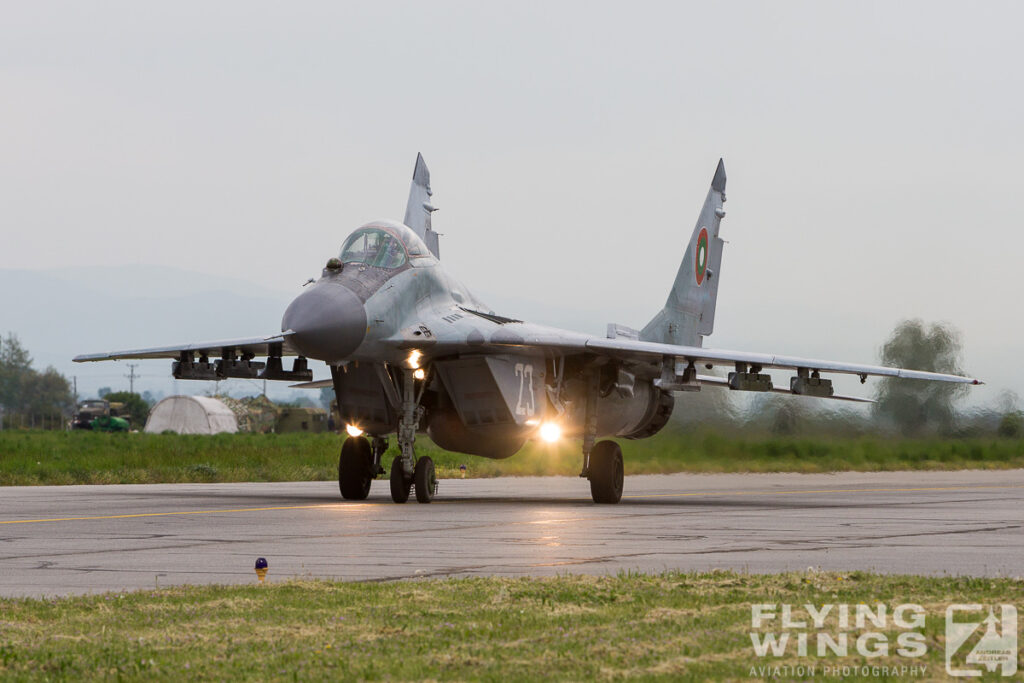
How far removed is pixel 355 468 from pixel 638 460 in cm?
1093

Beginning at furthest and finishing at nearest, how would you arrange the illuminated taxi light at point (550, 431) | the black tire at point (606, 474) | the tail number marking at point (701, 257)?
1. the tail number marking at point (701, 257)
2. the illuminated taxi light at point (550, 431)
3. the black tire at point (606, 474)

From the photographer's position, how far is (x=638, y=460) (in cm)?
3028

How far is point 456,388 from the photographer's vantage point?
795 inches

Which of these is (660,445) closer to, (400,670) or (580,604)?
(580,604)

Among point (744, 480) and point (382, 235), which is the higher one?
point (382, 235)

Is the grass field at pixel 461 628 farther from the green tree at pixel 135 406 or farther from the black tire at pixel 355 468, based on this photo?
the green tree at pixel 135 406

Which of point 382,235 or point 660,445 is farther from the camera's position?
point 660,445

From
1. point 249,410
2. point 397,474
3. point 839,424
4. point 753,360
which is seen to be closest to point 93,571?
point 397,474

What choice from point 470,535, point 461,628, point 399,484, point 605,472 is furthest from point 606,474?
point 461,628

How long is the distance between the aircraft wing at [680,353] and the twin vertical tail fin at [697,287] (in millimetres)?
Result: 5940

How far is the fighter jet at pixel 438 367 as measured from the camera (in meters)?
18.3

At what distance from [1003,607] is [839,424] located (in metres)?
24.1

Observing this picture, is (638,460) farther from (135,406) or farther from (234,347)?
(135,406)

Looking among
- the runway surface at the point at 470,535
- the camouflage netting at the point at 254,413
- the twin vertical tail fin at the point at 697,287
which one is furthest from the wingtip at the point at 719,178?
the camouflage netting at the point at 254,413
